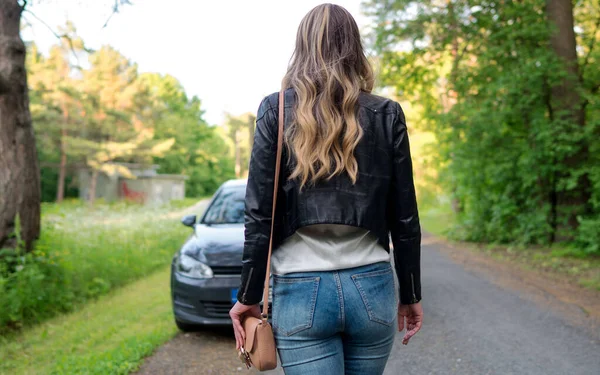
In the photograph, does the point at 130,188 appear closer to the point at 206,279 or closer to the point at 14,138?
the point at 14,138

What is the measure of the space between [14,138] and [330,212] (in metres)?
7.81

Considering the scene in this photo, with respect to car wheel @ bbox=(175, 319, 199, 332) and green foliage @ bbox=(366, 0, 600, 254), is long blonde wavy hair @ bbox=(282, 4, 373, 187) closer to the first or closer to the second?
car wheel @ bbox=(175, 319, 199, 332)

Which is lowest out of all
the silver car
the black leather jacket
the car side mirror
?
the silver car

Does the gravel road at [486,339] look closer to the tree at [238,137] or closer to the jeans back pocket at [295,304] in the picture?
the jeans back pocket at [295,304]

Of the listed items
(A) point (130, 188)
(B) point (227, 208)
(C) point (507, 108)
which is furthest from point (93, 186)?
(B) point (227, 208)

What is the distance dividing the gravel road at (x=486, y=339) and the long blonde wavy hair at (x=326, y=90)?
10.5ft

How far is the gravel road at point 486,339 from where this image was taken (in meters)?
4.67

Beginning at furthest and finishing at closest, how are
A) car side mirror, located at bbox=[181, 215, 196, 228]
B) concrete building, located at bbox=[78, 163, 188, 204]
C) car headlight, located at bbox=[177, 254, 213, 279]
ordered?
1. concrete building, located at bbox=[78, 163, 188, 204]
2. car side mirror, located at bbox=[181, 215, 196, 228]
3. car headlight, located at bbox=[177, 254, 213, 279]

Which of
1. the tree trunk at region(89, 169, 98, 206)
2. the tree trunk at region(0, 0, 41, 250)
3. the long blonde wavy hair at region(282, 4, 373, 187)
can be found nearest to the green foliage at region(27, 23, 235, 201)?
the tree trunk at region(89, 169, 98, 206)

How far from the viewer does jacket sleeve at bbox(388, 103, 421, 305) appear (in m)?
1.96

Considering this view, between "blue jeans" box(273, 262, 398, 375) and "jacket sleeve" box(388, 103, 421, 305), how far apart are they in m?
0.13

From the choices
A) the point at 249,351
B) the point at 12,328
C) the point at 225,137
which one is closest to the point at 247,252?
the point at 249,351

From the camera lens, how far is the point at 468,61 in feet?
42.2

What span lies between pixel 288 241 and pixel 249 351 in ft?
1.30
